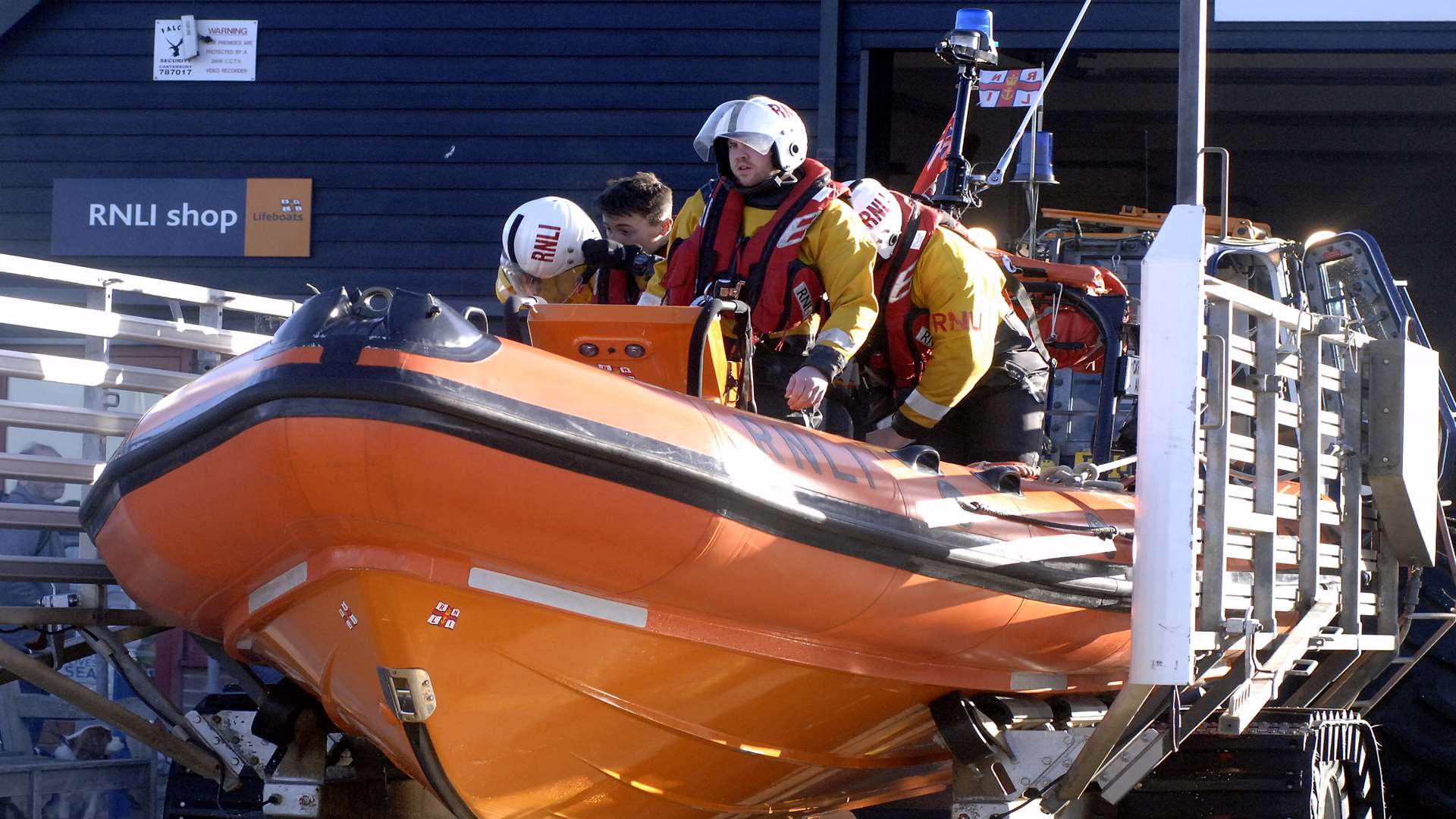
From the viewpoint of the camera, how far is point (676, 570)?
2.84m

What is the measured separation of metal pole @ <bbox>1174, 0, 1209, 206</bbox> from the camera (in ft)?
10.9

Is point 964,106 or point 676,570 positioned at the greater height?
point 964,106

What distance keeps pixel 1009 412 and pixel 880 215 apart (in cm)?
73

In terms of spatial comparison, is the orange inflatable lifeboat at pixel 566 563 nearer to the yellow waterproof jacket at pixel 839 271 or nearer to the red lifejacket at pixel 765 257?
the yellow waterproof jacket at pixel 839 271

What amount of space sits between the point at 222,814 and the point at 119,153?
5500 millimetres

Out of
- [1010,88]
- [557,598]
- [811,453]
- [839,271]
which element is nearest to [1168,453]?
[811,453]

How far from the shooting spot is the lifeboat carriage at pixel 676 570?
Result: 269 cm

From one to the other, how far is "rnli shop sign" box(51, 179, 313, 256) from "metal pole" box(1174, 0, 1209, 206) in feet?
19.3

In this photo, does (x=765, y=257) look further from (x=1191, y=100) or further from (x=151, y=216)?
(x=151, y=216)

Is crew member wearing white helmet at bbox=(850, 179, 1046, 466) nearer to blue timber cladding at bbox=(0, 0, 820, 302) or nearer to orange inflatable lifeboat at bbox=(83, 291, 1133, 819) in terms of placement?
orange inflatable lifeboat at bbox=(83, 291, 1133, 819)

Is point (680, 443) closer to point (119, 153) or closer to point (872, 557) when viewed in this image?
point (872, 557)

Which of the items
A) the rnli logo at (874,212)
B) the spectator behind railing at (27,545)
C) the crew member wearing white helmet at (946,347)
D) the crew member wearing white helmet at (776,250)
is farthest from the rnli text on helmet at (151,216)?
the rnli logo at (874,212)

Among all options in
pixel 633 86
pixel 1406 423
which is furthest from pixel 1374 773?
pixel 633 86

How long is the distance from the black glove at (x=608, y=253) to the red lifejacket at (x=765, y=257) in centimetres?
35
